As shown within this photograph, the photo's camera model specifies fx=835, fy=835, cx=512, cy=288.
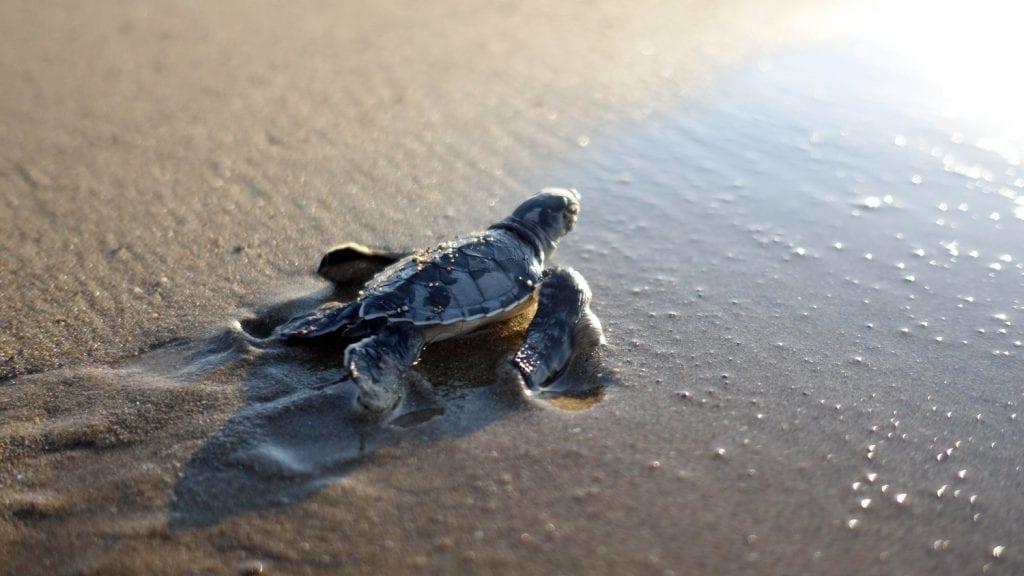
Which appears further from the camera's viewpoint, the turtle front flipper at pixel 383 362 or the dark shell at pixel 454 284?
the dark shell at pixel 454 284

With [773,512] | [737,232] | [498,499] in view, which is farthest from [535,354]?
[737,232]

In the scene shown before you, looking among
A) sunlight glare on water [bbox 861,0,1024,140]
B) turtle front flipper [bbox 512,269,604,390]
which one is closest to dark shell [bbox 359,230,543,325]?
turtle front flipper [bbox 512,269,604,390]

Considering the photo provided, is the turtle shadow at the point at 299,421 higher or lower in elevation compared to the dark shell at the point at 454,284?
lower

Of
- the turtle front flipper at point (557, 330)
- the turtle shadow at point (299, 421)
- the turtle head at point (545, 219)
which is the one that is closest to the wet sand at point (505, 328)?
the turtle shadow at point (299, 421)

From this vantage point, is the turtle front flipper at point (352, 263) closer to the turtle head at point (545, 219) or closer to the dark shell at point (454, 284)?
the dark shell at point (454, 284)

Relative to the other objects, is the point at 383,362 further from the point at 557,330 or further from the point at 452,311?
the point at 557,330

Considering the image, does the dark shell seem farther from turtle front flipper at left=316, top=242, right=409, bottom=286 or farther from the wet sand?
turtle front flipper at left=316, top=242, right=409, bottom=286

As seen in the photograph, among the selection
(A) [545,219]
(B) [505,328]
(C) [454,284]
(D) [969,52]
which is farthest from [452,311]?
(D) [969,52]
